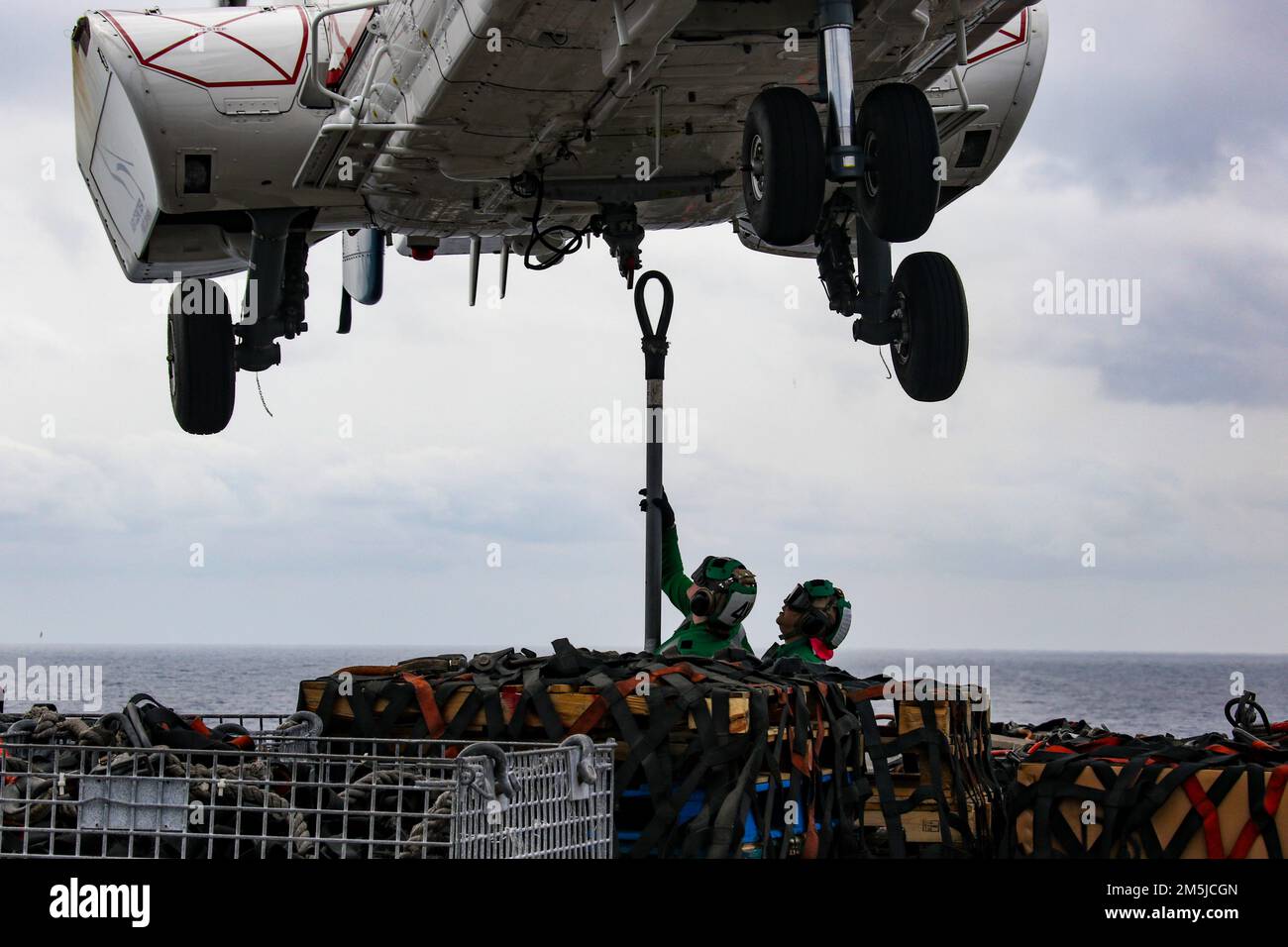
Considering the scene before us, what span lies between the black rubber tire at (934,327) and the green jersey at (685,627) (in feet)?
5.65

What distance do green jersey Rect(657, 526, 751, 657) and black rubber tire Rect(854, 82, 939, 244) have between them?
1944mm

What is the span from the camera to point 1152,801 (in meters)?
5.23

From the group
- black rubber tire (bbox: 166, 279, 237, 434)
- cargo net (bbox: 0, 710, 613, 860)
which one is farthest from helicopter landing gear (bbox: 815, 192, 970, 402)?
cargo net (bbox: 0, 710, 613, 860)

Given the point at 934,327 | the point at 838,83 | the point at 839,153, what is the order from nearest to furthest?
1. the point at 838,83
2. the point at 839,153
3. the point at 934,327

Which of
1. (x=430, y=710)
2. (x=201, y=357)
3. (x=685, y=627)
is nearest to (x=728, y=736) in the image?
(x=430, y=710)

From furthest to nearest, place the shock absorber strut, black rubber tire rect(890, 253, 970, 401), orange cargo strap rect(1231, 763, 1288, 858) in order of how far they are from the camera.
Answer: black rubber tire rect(890, 253, 970, 401)
the shock absorber strut
orange cargo strap rect(1231, 763, 1288, 858)

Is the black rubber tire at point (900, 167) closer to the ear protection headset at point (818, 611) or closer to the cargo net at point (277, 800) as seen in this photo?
the ear protection headset at point (818, 611)

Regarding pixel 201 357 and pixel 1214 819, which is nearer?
pixel 1214 819

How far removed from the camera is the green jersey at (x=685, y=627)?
8227 millimetres

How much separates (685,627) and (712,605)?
432 mm

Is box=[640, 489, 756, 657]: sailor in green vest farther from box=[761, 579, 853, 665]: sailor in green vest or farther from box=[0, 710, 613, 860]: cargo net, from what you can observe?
box=[0, 710, 613, 860]: cargo net

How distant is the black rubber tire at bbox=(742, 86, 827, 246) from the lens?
25.2ft

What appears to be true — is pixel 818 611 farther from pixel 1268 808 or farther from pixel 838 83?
pixel 1268 808

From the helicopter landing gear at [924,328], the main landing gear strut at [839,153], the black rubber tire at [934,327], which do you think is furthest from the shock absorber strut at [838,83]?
the black rubber tire at [934,327]
